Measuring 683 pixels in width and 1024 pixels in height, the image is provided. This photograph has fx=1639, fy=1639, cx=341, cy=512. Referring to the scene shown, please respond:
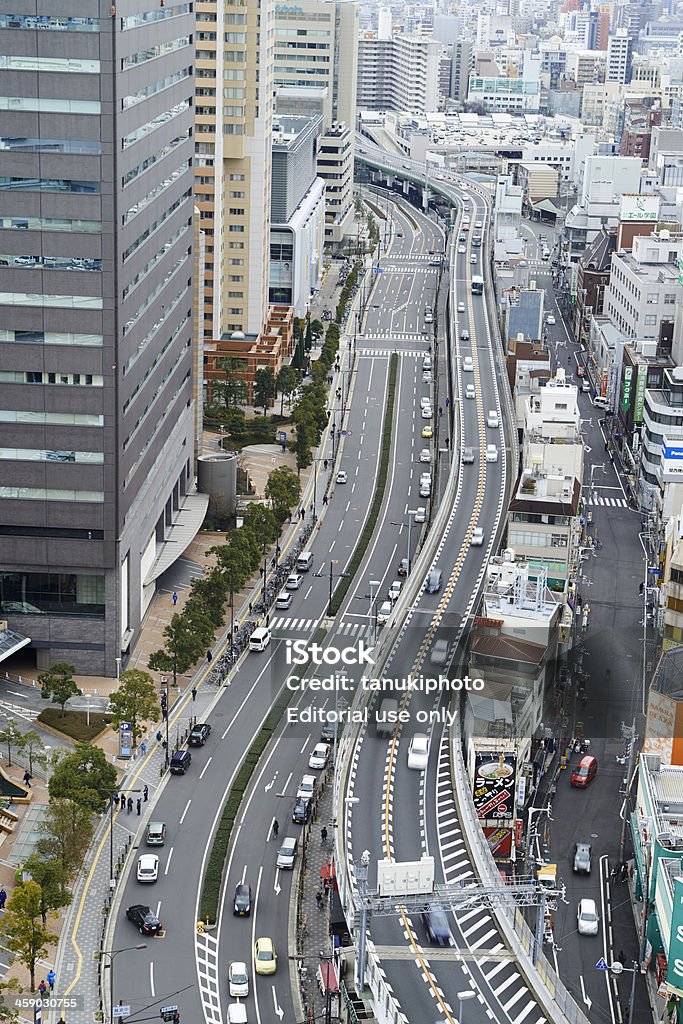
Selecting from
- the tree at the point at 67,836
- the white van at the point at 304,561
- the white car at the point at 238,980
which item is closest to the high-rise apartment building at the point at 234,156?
the white van at the point at 304,561

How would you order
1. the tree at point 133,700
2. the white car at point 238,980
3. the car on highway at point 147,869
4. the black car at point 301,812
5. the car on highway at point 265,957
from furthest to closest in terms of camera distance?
the tree at point 133,700 < the black car at point 301,812 < the car on highway at point 147,869 < the car on highway at point 265,957 < the white car at point 238,980

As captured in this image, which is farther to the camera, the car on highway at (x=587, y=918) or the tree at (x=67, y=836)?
the car on highway at (x=587, y=918)

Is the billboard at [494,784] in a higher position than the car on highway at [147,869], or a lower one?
higher

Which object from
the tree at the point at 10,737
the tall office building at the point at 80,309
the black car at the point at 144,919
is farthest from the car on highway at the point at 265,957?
the tall office building at the point at 80,309

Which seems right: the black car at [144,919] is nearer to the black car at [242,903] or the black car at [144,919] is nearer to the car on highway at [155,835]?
the black car at [242,903]

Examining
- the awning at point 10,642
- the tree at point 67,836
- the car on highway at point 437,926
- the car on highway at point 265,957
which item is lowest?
the car on highway at point 265,957

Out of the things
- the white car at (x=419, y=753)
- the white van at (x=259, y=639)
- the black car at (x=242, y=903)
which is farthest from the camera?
the white van at (x=259, y=639)

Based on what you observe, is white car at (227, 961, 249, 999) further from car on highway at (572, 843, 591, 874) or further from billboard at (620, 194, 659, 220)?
billboard at (620, 194, 659, 220)
